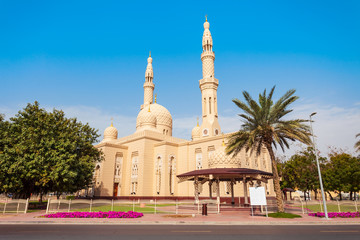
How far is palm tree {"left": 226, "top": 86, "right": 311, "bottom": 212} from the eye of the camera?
17906 millimetres

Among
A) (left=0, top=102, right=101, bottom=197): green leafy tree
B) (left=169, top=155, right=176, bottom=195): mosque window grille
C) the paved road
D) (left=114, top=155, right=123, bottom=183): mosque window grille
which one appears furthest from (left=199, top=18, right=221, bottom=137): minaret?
the paved road

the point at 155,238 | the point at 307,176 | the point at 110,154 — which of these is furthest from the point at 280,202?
the point at 307,176

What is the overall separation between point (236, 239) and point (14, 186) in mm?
21379

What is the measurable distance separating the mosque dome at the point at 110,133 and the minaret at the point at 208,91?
18477 mm

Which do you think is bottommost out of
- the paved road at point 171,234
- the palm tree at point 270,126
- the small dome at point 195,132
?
the paved road at point 171,234

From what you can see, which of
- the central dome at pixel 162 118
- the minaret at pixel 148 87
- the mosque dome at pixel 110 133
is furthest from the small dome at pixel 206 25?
the mosque dome at pixel 110 133

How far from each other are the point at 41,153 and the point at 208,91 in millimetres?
27541

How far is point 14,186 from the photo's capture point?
70.1 feet

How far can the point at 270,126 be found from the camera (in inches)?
716

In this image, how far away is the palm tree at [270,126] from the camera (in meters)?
17.9

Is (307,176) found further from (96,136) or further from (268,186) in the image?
(96,136)

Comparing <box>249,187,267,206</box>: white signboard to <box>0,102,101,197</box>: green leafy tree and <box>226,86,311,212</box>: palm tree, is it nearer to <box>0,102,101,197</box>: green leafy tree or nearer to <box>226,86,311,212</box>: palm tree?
<box>226,86,311,212</box>: palm tree

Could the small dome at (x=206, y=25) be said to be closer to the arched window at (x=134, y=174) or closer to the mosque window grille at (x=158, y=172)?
the mosque window grille at (x=158, y=172)

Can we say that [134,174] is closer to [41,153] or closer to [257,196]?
[41,153]
